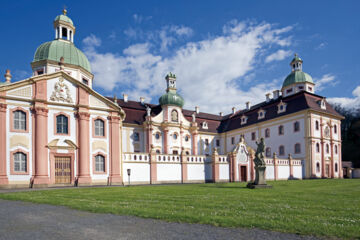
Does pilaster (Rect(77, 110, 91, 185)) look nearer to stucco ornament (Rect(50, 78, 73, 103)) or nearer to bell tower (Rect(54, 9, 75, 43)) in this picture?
stucco ornament (Rect(50, 78, 73, 103))

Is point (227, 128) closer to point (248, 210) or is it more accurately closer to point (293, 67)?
point (293, 67)

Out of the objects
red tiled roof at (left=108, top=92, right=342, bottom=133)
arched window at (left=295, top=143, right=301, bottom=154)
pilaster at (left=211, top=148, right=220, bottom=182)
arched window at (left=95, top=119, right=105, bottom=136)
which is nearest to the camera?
arched window at (left=95, top=119, right=105, bottom=136)

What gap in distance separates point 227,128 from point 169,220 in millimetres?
48909

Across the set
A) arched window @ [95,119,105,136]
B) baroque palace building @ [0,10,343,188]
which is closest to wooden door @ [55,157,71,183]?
baroque palace building @ [0,10,343,188]

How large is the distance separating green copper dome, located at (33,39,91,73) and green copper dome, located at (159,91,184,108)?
1395 cm

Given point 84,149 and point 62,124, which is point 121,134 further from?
point 62,124

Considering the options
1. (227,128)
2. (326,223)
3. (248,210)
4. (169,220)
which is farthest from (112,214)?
(227,128)

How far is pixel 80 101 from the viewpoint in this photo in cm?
2789

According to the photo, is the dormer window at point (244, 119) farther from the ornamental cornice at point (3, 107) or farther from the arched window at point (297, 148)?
the ornamental cornice at point (3, 107)

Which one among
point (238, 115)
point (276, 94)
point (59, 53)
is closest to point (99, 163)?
point (59, 53)

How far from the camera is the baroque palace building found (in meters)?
25.2

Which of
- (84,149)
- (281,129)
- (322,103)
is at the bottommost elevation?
(84,149)

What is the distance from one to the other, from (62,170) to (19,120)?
5.82 meters

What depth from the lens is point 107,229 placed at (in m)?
6.64
